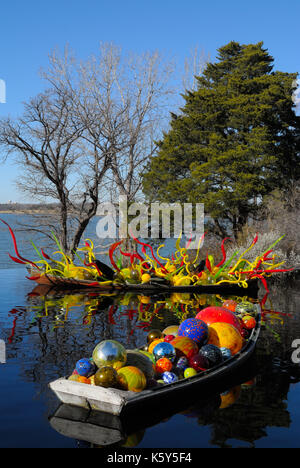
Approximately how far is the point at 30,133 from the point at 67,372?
15117 mm

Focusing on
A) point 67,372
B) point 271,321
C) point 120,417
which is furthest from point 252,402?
point 271,321

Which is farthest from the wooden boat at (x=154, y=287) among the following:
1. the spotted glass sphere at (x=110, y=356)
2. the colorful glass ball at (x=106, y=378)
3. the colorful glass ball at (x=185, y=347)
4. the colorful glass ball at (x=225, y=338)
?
the colorful glass ball at (x=106, y=378)

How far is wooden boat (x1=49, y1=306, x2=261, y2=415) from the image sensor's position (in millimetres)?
5395

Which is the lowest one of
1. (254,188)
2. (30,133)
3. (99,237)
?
(99,237)

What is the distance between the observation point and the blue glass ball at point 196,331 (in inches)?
290

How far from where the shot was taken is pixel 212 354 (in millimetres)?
6848

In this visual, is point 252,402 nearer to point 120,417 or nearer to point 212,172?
point 120,417

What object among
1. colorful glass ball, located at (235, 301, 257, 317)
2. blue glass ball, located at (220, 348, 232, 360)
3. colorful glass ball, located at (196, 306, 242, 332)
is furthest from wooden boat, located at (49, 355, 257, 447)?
colorful glass ball, located at (235, 301, 257, 317)

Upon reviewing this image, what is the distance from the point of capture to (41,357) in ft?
26.0

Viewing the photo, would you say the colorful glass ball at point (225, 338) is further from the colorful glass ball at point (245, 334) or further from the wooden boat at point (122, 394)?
the wooden boat at point (122, 394)

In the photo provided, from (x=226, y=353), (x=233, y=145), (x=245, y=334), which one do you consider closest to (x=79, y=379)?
(x=226, y=353)

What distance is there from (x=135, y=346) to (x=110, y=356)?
268 cm

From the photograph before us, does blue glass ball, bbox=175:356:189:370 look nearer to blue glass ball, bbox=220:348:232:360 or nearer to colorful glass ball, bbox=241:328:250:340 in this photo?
blue glass ball, bbox=220:348:232:360

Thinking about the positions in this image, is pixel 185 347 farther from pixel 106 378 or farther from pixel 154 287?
pixel 154 287
